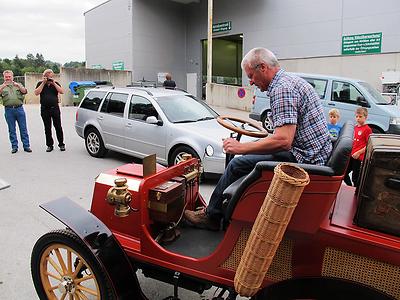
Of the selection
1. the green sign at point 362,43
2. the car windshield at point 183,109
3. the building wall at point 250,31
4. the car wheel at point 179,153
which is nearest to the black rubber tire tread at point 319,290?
the car wheel at point 179,153

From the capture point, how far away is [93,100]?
27.7 feet

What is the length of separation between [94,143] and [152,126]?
81.0 inches

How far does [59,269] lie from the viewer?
2654 mm

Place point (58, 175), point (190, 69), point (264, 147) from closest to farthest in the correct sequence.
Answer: point (264, 147), point (58, 175), point (190, 69)

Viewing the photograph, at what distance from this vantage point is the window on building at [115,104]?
771 centimetres

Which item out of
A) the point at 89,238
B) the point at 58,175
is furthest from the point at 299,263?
the point at 58,175

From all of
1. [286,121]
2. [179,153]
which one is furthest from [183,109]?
[286,121]

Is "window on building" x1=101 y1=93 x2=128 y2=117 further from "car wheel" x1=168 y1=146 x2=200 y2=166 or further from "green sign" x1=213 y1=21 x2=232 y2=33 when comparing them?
"green sign" x1=213 y1=21 x2=232 y2=33

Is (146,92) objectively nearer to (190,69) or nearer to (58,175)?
(58,175)

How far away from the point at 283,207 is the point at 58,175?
19.5 ft

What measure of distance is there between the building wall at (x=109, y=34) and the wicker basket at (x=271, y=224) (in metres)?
24.9

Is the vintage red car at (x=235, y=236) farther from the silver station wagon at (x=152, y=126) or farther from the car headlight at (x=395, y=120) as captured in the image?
the car headlight at (x=395, y=120)

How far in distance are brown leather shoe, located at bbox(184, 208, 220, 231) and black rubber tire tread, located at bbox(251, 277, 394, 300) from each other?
2.98 ft

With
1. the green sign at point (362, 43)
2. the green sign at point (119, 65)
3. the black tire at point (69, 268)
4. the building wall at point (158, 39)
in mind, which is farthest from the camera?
the green sign at point (119, 65)
